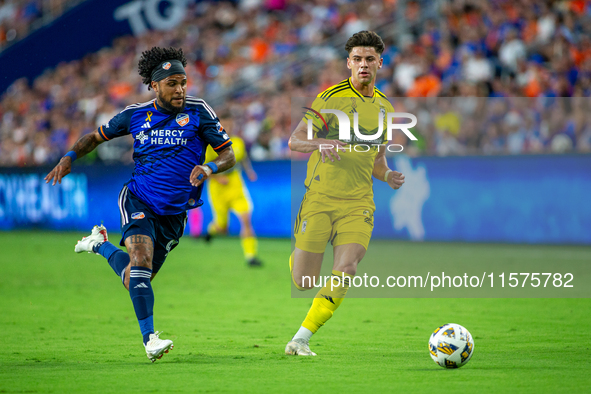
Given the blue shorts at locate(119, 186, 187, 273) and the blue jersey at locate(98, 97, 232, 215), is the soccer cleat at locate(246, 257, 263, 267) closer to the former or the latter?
the blue shorts at locate(119, 186, 187, 273)

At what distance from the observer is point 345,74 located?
19.3m

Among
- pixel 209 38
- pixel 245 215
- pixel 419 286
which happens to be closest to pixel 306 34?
pixel 209 38

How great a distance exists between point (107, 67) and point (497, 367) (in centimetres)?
2207

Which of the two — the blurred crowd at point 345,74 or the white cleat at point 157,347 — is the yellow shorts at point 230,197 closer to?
the blurred crowd at point 345,74

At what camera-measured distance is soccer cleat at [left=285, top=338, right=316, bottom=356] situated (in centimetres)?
639

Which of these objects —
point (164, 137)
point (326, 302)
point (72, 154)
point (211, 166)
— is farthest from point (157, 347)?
point (72, 154)

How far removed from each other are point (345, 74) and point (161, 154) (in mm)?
13007

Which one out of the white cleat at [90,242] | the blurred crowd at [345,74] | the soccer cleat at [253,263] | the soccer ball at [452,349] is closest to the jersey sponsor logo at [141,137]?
the white cleat at [90,242]

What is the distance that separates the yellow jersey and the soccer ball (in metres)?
1.52

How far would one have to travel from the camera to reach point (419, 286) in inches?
476

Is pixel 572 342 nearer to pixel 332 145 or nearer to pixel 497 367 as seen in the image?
pixel 497 367

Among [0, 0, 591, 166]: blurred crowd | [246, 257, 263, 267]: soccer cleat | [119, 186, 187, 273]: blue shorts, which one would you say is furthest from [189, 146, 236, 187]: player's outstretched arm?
[0, 0, 591, 166]: blurred crowd

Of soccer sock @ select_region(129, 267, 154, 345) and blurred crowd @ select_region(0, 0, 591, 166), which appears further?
blurred crowd @ select_region(0, 0, 591, 166)

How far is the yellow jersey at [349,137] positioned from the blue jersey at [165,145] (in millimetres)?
889
